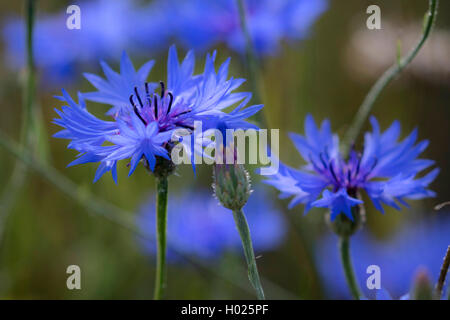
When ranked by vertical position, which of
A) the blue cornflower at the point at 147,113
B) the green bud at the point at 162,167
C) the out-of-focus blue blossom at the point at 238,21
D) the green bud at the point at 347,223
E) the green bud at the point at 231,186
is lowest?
the green bud at the point at 347,223

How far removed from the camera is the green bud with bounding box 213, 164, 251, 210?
2.73ft

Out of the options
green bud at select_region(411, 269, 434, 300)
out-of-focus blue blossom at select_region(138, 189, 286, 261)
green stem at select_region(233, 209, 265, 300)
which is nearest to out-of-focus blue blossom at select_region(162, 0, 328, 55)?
out-of-focus blue blossom at select_region(138, 189, 286, 261)

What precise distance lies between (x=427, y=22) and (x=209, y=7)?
2.90 feet

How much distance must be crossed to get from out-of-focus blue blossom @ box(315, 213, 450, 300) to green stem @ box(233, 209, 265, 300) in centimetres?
73

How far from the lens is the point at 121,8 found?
205 cm

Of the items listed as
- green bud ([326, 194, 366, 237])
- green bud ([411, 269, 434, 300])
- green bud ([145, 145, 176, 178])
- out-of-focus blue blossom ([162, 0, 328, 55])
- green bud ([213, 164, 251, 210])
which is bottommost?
green bud ([411, 269, 434, 300])

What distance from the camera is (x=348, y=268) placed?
101 centimetres

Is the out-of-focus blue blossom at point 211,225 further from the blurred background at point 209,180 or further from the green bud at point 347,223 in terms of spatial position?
the green bud at point 347,223

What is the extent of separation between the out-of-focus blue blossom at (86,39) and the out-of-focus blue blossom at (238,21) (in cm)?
19

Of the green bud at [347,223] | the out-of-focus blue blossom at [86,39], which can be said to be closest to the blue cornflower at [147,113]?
the green bud at [347,223]

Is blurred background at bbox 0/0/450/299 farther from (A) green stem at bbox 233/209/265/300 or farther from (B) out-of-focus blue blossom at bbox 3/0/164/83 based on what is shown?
(A) green stem at bbox 233/209/265/300

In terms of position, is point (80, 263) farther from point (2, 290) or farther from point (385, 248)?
point (385, 248)

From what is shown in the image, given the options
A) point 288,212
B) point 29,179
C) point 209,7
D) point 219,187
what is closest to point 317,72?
point 209,7

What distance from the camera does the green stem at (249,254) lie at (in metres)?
0.79
